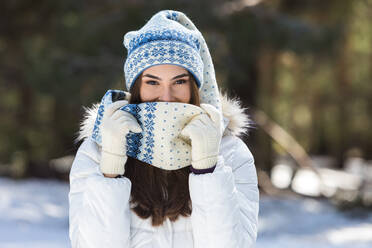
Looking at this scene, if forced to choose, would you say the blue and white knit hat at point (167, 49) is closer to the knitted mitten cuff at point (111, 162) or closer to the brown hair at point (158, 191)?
the brown hair at point (158, 191)

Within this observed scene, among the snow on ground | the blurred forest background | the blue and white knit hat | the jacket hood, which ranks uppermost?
the blurred forest background

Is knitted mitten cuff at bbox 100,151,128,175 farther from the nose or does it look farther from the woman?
the nose

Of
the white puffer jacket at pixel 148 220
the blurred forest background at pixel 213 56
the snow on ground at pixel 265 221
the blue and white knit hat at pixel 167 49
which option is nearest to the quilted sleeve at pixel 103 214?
the white puffer jacket at pixel 148 220

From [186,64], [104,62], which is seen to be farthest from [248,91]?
[186,64]

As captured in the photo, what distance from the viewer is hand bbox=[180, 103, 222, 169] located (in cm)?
173

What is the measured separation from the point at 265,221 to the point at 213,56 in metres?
3.42

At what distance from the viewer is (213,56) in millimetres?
6500

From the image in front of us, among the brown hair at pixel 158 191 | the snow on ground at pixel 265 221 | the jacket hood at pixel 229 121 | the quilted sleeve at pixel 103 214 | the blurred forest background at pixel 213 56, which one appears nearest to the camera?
the quilted sleeve at pixel 103 214

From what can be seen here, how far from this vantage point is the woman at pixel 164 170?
170 cm

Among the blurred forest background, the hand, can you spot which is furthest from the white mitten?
the blurred forest background

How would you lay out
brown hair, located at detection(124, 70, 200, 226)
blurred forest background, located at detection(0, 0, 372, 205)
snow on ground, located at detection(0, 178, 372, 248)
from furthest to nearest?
1. blurred forest background, located at detection(0, 0, 372, 205)
2. snow on ground, located at detection(0, 178, 372, 248)
3. brown hair, located at detection(124, 70, 200, 226)

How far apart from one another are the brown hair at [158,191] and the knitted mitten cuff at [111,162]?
177 mm

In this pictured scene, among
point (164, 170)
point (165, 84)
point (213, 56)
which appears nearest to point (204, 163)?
point (164, 170)

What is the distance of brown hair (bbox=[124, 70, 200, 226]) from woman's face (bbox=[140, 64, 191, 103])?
39mm
